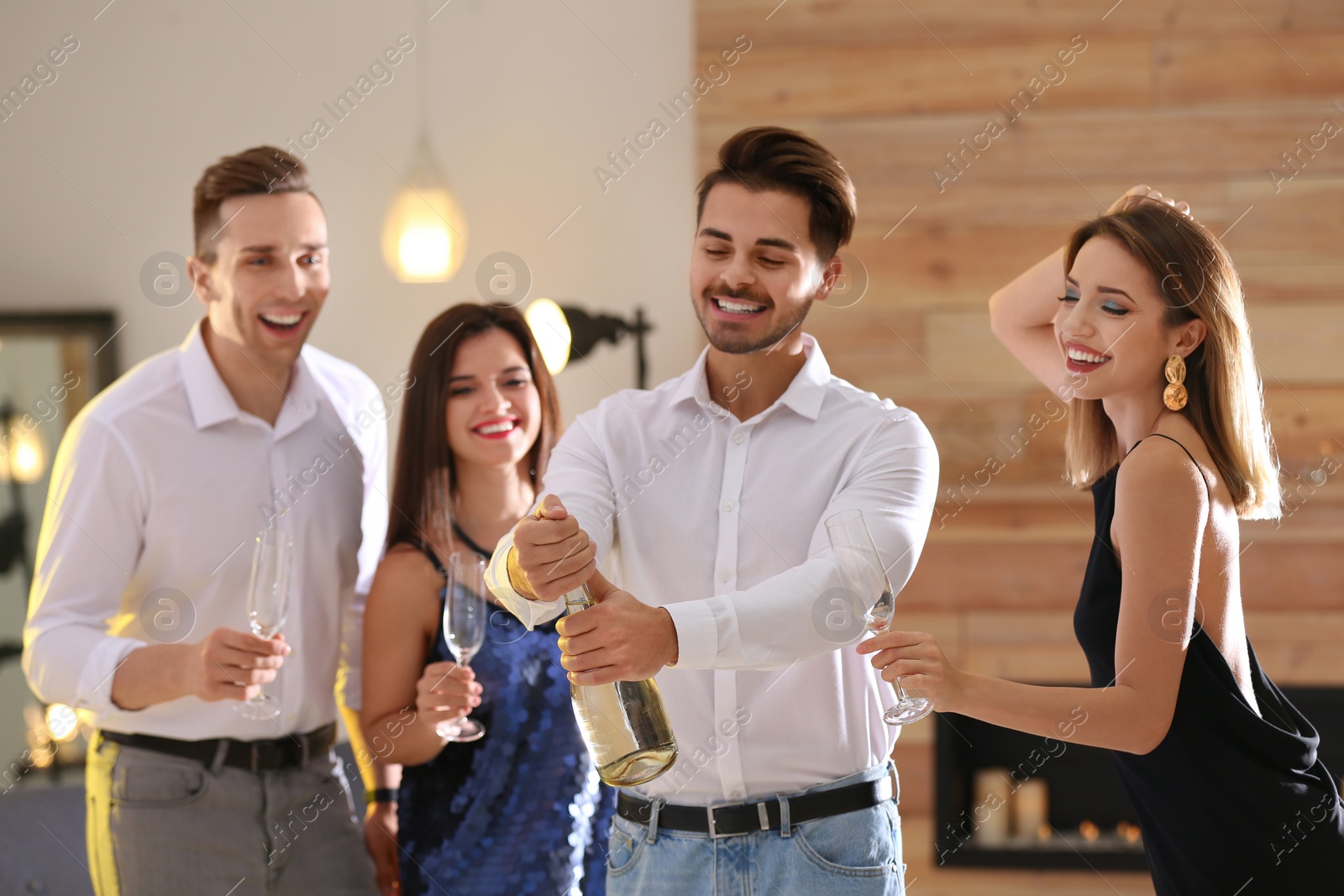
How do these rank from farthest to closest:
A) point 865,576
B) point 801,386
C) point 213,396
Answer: point 213,396
point 801,386
point 865,576

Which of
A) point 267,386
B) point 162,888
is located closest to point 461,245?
point 267,386

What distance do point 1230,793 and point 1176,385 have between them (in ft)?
1.65

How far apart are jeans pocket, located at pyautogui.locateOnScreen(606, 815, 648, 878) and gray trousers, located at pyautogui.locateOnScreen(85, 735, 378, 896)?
2.07ft

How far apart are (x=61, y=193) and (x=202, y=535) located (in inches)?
109

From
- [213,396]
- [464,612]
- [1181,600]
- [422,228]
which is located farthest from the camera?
[422,228]

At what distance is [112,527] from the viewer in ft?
6.02

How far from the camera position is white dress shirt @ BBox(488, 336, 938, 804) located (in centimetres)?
142

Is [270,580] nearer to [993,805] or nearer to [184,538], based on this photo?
[184,538]

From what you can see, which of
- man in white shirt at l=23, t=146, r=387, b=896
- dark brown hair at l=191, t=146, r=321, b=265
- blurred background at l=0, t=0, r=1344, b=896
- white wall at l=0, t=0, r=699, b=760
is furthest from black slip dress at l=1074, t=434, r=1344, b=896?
white wall at l=0, t=0, r=699, b=760

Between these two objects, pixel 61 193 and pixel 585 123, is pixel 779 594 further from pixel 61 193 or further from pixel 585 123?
pixel 61 193

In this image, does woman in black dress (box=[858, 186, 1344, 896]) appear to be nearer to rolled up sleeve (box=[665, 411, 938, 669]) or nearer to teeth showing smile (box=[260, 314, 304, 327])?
rolled up sleeve (box=[665, 411, 938, 669])

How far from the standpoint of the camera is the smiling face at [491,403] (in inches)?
78.8

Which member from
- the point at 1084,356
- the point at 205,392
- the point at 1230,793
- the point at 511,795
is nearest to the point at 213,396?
the point at 205,392

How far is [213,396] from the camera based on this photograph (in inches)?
76.2
